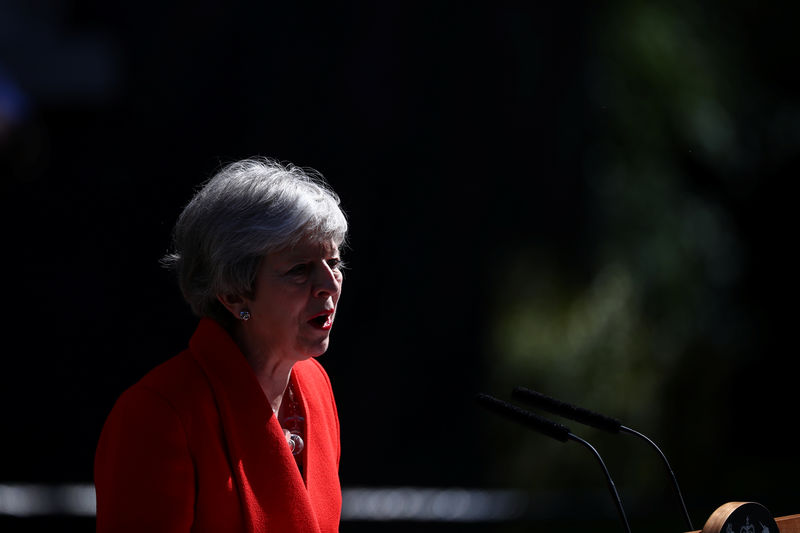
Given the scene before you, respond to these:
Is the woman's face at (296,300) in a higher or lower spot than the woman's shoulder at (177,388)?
higher

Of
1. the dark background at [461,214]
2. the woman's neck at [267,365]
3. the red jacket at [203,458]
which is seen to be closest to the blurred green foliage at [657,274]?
the dark background at [461,214]

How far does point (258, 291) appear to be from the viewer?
164 centimetres

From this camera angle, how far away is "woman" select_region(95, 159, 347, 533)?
147cm

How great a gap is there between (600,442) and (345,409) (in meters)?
1.32

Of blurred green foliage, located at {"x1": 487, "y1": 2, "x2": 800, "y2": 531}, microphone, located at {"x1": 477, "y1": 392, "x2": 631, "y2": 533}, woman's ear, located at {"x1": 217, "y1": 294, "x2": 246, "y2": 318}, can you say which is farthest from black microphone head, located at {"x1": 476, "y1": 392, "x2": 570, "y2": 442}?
blurred green foliage, located at {"x1": 487, "y1": 2, "x2": 800, "y2": 531}

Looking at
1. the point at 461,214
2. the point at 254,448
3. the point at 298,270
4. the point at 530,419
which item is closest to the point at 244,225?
the point at 298,270

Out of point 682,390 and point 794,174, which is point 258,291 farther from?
point 794,174

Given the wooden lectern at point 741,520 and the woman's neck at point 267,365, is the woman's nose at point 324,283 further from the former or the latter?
the wooden lectern at point 741,520

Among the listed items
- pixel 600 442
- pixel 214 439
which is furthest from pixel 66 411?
pixel 600 442

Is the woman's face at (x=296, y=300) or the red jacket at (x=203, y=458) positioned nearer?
the red jacket at (x=203, y=458)

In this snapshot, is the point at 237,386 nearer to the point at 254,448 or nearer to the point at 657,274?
the point at 254,448

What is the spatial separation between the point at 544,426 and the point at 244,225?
65cm

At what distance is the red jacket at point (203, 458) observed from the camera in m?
1.45

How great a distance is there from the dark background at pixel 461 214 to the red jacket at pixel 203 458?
192 cm
